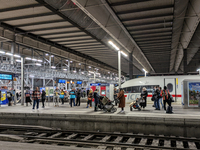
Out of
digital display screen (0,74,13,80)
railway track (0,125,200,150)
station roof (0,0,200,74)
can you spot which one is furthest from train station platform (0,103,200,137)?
station roof (0,0,200,74)

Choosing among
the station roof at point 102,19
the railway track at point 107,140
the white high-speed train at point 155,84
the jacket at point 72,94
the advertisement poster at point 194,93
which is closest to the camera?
the railway track at point 107,140

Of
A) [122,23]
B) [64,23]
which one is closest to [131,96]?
[122,23]

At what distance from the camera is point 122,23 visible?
19.1 m

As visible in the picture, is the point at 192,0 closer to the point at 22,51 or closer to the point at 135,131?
the point at 135,131

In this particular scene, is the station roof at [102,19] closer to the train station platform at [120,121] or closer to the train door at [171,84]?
the train door at [171,84]

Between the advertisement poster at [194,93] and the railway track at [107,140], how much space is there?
228 inches

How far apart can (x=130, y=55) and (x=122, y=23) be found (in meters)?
9.56

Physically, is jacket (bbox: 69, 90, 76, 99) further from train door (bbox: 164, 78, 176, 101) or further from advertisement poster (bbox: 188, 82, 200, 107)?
advertisement poster (bbox: 188, 82, 200, 107)

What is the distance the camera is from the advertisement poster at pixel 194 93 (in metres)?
13.4

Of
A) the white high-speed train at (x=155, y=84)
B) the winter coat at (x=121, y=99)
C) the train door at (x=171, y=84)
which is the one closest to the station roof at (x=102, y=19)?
the white high-speed train at (x=155, y=84)

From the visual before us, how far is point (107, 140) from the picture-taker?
8773mm

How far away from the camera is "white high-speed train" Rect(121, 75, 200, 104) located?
19.4m

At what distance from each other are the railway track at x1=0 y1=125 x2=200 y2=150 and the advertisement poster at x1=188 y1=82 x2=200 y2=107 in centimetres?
580

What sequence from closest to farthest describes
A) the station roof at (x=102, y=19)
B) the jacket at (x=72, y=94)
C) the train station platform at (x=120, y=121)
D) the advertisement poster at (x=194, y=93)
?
the train station platform at (x=120, y=121)
the advertisement poster at (x=194, y=93)
the station roof at (x=102, y=19)
the jacket at (x=72, y=94)
